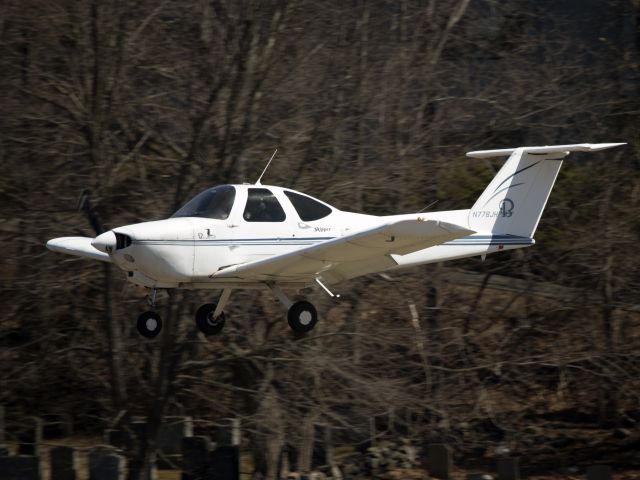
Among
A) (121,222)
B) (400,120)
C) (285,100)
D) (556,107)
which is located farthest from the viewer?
(556,107)

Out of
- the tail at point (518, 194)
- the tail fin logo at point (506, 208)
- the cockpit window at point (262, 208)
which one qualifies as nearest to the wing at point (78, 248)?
the cockpit window at point (262, 208)

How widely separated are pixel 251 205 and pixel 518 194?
11.3 ft

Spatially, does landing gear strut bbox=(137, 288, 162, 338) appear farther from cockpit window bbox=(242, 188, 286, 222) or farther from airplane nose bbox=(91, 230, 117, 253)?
cockpit window bbox=(242, 188, 286, 222)

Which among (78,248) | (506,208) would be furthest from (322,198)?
(78,248)

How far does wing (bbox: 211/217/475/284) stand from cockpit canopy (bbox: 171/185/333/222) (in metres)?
0.54

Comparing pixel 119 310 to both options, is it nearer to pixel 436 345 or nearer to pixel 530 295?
pixel 436 345

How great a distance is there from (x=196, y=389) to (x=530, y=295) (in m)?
6.15

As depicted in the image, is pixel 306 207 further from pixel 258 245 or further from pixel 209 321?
pixel 209 321

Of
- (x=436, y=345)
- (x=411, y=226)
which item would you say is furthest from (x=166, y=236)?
(x=436, y=345)

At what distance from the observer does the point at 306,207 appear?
11469 millimetres

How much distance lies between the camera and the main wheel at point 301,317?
11594 mm

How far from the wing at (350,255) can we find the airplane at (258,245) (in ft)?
0.04

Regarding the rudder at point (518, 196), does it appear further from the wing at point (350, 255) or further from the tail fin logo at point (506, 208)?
the wing at point (350, 255)

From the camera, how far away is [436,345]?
17.2 meters
